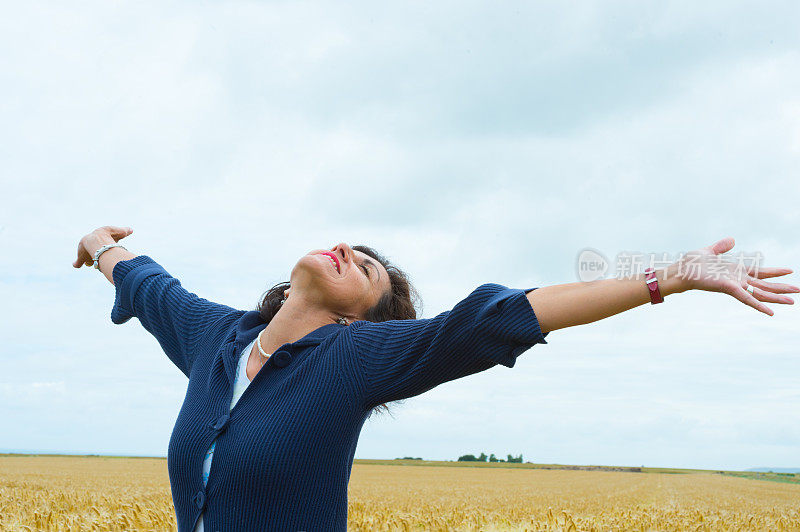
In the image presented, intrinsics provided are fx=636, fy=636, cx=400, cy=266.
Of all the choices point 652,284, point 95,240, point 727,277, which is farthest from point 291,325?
point 95,240

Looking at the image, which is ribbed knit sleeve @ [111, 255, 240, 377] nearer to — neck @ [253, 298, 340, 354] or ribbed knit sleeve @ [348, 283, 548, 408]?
neck @ [253, 298, 340, 354]

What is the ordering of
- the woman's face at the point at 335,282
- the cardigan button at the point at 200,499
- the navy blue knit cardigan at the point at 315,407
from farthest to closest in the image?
1. the woman's face at the point at 335,282
2. the cardigan button at the point at 200,499
3. the navy blue knit cardigan at the point at 315,407

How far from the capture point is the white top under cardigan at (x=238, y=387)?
7.83ft

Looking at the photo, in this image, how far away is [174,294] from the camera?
3.31m

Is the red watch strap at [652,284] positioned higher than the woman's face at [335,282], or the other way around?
the woman's face at [335,282]

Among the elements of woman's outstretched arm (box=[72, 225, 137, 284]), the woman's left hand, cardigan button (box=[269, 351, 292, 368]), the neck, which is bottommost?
cardigan button (box=[269, 351, 292, 368])

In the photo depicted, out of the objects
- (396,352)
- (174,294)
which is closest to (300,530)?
(396,352)

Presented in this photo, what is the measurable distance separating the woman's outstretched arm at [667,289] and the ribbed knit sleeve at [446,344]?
0.08 m

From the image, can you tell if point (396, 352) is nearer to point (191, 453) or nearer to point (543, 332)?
point (543, 332)

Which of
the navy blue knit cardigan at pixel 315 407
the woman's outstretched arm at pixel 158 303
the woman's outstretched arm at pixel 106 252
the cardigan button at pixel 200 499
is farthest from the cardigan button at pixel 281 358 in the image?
the woman's outstretched arm at pixel 106 252

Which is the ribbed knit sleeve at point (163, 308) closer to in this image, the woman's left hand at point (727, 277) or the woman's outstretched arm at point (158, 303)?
the woman's outstretched arm at point (158, 303)

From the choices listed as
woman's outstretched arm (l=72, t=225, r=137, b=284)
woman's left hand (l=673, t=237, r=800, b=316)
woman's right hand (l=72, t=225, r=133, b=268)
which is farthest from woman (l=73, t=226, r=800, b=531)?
woman's right hand (l=72, t=225, r=133, b=268)

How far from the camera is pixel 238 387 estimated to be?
2.60 metres

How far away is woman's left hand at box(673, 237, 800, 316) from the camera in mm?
1847
